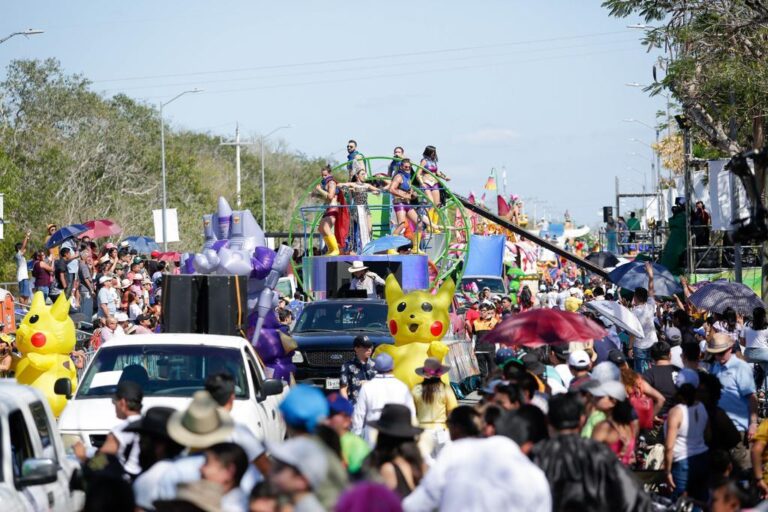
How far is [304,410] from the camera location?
6.81 m

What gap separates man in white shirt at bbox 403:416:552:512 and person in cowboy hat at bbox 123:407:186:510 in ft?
4.30

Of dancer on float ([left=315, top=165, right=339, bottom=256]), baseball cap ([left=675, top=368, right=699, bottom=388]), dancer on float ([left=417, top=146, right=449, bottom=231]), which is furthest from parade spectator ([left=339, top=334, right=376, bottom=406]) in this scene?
dancer on float ([left=417, top=146, right=449, bottom=231])

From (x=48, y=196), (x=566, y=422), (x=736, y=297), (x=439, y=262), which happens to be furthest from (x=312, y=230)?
(x=48, y=196)

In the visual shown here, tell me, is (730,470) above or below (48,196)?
below

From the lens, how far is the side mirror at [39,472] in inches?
304

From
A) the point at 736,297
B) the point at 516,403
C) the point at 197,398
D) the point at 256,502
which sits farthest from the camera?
the point at 736,297

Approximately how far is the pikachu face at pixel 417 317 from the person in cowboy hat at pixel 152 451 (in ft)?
24.0

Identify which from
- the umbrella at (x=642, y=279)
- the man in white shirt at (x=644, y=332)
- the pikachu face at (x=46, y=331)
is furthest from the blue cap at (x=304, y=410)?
the umbrella at (x=642, y=279)

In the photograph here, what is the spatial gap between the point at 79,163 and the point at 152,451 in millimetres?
48707

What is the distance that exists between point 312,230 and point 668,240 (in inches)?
296

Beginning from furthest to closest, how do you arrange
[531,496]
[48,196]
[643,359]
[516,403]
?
[48,196] → [643,359] → [516,403] → [531,496]

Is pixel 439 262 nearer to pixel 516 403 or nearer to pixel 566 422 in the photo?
pixel 516 403

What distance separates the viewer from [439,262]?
91.3 feet

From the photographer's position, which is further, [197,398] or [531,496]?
[197,398]
